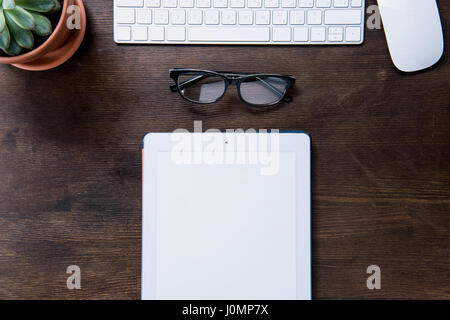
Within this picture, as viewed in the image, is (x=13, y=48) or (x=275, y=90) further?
(x=275, y=90)

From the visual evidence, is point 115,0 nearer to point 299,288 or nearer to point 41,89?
point 41,89

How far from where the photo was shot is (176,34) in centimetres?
65

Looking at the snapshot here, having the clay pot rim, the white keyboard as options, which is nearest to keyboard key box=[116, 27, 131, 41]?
the white keyboard

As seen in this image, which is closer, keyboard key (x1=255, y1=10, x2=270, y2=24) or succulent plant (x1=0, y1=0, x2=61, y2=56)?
succulent plant (x1=0, y1=0, x2=61, y2=56)

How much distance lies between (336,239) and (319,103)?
25cm

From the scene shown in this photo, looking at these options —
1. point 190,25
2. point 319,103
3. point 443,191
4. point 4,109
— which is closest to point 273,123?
point 319,103

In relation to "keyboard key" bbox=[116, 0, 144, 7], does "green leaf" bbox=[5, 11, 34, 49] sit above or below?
below

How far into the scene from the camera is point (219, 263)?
662 millimetres

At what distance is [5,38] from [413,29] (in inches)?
25.8

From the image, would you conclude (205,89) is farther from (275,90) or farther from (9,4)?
(9,4)

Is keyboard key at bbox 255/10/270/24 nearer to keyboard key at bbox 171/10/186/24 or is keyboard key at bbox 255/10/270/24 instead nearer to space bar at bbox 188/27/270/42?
space bar at bbox 188/27/270/42

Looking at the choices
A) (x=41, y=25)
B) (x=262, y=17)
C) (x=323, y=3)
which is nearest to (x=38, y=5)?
(x=41, y=25)

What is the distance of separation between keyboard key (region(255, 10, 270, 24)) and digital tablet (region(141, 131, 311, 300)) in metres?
0.20

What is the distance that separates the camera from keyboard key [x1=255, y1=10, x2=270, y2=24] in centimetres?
65
